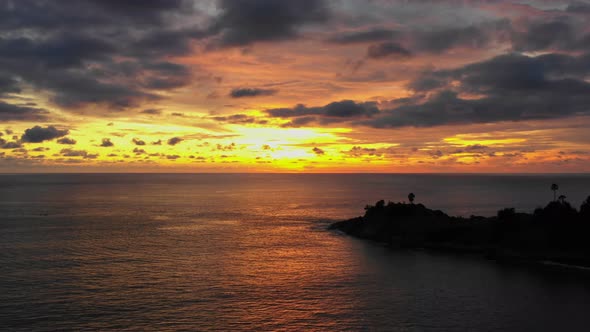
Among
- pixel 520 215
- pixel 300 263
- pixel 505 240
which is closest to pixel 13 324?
pixel 300 263

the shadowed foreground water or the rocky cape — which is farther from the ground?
the rocky cape

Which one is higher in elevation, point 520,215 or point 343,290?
point 520,215

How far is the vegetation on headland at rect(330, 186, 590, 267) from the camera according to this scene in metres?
95.1

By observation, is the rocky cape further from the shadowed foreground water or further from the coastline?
the shadowed foreground water

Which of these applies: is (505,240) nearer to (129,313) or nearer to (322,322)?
(322,322)

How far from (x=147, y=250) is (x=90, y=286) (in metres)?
30.8

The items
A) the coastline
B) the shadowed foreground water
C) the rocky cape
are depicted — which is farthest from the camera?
the rocky cape

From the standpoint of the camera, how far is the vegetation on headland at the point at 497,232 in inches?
3743

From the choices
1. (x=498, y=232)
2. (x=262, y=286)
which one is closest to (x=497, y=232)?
(x=498, y=232)

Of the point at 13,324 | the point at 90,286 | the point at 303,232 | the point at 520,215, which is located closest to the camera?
the point at 13,324

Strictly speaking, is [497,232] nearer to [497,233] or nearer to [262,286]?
[497,233]

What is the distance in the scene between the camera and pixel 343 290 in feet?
229

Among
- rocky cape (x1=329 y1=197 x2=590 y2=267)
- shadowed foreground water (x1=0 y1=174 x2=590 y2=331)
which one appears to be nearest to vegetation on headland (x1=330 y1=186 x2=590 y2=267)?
rocky cape (x1=329 y1=197 x2=590 y2=267)

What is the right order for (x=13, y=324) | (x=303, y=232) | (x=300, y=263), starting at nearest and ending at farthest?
1. (x=13, y=324)
2. (x=300, y=263)
3. (x=303, y=232)
